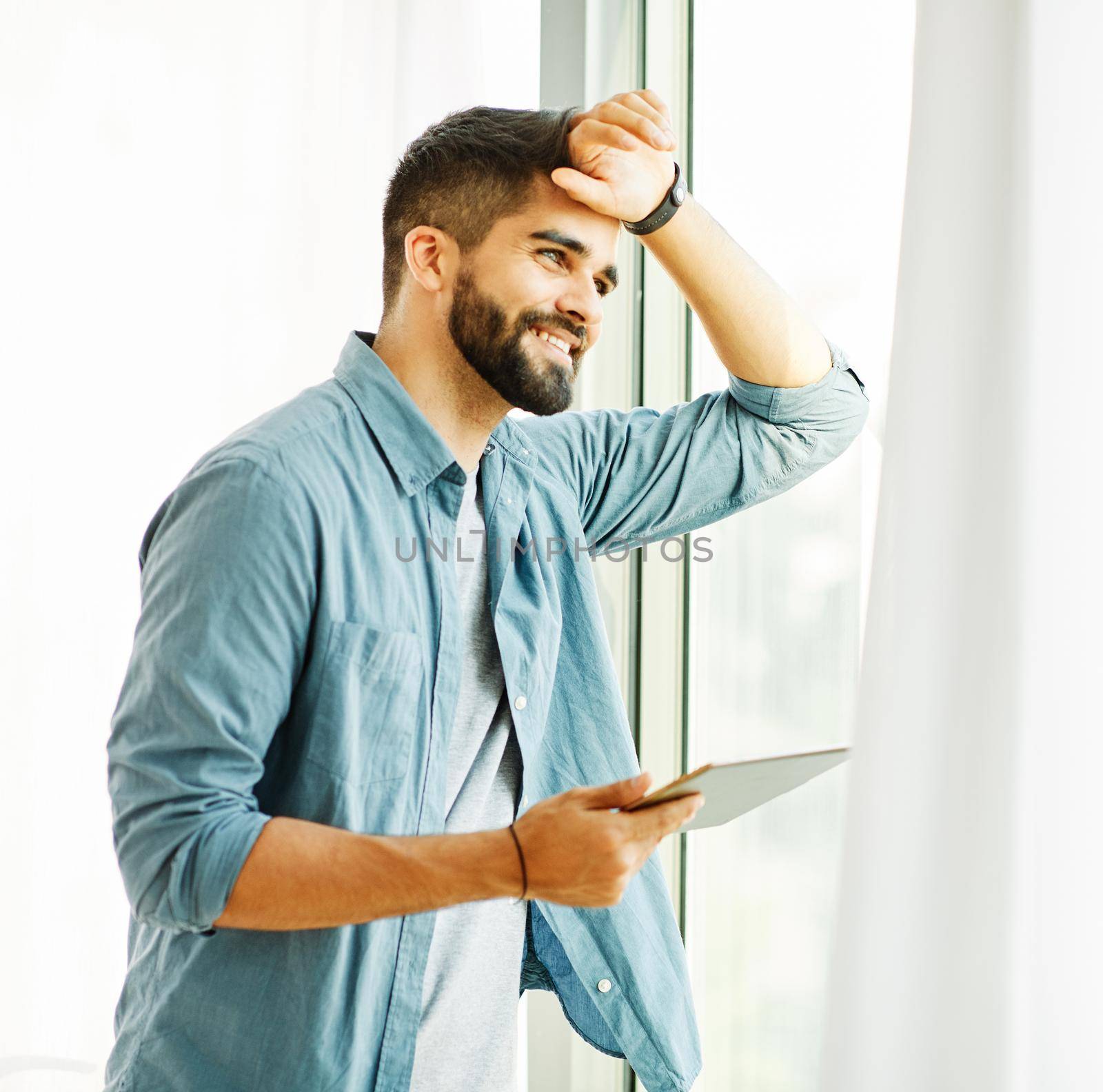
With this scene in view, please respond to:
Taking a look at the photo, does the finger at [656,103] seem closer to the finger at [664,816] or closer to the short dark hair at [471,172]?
the short dark hair at [471,172]

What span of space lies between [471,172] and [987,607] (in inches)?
27.9

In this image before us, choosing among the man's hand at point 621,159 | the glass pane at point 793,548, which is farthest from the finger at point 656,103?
the glass pane at point 793,548

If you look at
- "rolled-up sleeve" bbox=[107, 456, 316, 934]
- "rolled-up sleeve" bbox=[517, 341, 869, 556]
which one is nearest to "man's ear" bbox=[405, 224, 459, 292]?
"rolled-up sleeve" bbox=[517, 341, 869, 556]

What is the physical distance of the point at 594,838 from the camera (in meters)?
0.79

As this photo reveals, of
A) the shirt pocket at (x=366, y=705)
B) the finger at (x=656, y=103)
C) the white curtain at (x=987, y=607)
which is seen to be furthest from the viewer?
the finger at (x=656, y=103)

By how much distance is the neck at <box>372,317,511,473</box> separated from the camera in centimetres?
111

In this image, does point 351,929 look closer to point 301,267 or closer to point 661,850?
point 661,850

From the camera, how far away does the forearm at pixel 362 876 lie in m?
0.80

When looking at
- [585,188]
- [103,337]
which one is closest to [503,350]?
[585,188]

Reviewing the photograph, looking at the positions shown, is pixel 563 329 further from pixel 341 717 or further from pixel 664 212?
pixel 341 717

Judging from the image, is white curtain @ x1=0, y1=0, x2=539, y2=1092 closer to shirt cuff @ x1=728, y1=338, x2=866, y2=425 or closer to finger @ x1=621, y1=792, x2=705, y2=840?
shirt cuff @ x1=728, y1=338, x2=866, y2=425

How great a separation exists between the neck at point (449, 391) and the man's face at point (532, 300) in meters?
0.01

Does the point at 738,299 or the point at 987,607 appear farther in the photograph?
the point at 738,299

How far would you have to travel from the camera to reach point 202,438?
4.89 feet
